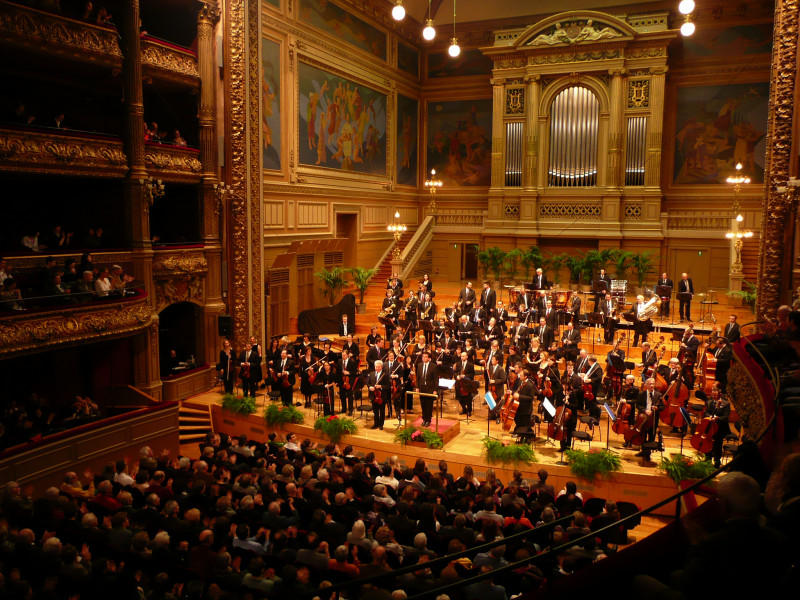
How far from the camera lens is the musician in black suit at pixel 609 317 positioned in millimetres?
16938

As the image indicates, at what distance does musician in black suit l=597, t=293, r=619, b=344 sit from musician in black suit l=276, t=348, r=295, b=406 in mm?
8382

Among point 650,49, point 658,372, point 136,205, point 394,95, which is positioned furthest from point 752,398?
point 394,95

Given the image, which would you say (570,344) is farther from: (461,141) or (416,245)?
(461,141)

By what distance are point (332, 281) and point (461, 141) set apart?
1115 centimetres

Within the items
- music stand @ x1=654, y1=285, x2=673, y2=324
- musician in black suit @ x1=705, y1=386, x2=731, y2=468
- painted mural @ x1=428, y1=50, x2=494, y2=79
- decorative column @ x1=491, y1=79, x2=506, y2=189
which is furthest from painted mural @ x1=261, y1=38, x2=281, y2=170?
musician in black suit @ x1=705, y1=386, x2=731, y2=468

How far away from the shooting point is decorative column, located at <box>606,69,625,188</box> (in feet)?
78.7

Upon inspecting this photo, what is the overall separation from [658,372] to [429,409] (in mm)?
4740

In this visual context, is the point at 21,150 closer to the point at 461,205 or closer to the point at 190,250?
the point at 190,250

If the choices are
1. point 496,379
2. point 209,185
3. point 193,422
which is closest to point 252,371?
point 193,422

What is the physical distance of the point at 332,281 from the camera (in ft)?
67.8

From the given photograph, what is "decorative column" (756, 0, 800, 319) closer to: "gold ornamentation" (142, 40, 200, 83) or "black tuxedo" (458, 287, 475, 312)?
"black tuxedo" (458, 287, 475, 312)

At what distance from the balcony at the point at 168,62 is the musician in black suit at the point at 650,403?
12.9 m

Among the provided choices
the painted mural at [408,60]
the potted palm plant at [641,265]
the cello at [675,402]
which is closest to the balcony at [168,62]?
the painted mural at [408,60]

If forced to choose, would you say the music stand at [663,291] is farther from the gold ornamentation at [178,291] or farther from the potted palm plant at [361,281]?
the gold ornamentation at [178,291]
